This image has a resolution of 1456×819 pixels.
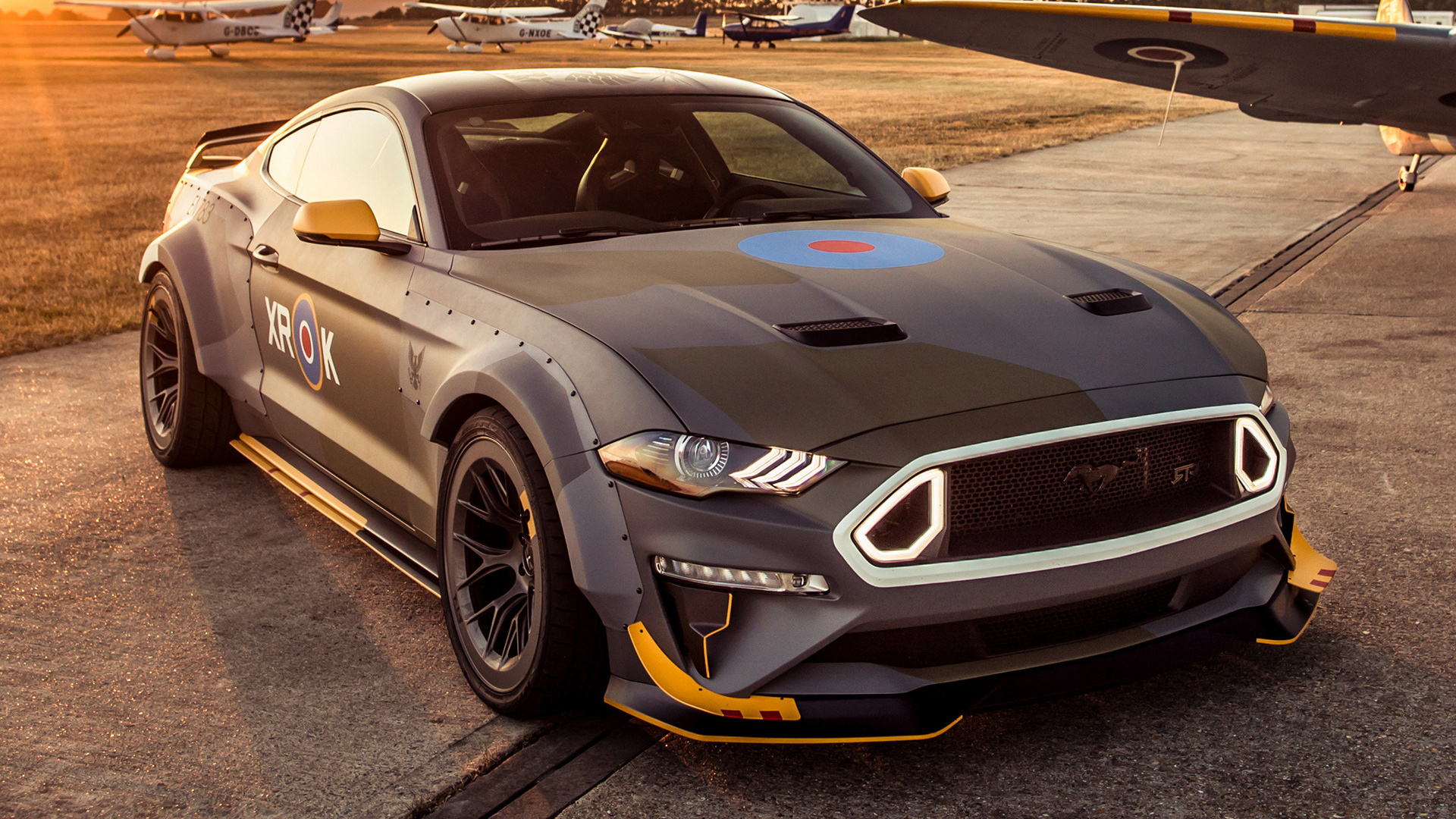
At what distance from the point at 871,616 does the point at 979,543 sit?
282 millimetres

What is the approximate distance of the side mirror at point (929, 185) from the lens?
14.8ft

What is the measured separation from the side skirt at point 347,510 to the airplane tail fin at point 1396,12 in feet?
39.7

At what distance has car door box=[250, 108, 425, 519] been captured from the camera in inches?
143

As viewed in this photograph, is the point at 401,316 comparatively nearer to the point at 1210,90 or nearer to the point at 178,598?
the point at 178,598

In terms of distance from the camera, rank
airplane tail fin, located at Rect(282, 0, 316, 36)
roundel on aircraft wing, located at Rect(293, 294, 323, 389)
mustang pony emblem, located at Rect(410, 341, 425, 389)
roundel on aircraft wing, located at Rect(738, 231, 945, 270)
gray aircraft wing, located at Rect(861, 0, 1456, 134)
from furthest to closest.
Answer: airplane tail fin, located at Rect(282, 0, 316, 36) < gray aircraft wing, located at Rect(861, 0, 1456, 134) < roundel on aircraft wing, located at Rect(293, 294, 323, 389) < roundel on aircraft wing, located at Rect(738, 231, 945, 270) < mustang pony emblem, located at Rect(410, 341, 425, 389)

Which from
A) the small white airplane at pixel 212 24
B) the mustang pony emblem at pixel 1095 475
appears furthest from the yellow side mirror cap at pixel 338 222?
the small white airplane at pixel 212 24

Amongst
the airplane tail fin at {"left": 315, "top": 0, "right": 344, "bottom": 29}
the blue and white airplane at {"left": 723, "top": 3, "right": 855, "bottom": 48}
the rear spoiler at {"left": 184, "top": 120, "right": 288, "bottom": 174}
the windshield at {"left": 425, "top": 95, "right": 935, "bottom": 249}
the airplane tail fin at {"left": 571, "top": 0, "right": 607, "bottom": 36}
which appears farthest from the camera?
the blue and white airplane at {"left": 723, "top": 3, "right": 855, "bottom": 48}

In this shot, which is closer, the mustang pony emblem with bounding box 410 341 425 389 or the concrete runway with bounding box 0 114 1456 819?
the concrete runway with bounding box 0 114 1456 819

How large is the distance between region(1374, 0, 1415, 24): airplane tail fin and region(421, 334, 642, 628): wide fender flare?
12595mm

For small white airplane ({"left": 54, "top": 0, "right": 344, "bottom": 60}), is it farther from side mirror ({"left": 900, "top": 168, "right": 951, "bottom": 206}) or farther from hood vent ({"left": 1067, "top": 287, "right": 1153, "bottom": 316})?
hood vent ({"left": 1067, "top": 287, "right": 1153, "bottom": 316})

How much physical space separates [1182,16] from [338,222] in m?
6.90

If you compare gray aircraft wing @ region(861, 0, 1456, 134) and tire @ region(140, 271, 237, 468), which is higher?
gray aircraft wing @ region(861, 0, 1456, 134)

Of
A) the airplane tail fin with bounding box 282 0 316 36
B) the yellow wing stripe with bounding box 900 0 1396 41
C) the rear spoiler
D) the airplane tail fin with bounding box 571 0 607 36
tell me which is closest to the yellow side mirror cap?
the rear spoiler

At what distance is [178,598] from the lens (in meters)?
3.90
